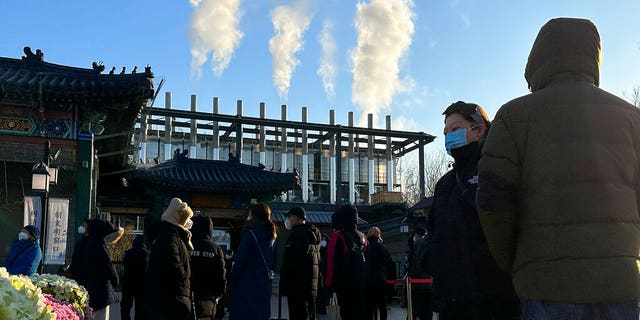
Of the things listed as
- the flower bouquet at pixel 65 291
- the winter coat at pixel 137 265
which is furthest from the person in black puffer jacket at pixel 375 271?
the flower bouquet at pixel 65 291

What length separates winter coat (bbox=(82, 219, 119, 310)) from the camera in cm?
676

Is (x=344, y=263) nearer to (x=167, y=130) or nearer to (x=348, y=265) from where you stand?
(x=348, y=265)

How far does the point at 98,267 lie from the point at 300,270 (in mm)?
2305

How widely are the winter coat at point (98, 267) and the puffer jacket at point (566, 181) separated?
5404 millimetres

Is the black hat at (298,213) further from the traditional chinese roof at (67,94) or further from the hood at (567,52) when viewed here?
the traditional chinese roof at (67,94)

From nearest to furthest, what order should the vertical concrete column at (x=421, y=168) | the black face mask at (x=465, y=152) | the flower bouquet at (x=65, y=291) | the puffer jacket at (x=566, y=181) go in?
1. the puffer jacket at (x=566, y=181)
2. the black face mask at (x=465, y=152)
3. the flower bouquet at (x=65, y=291)
4. the vertical concrete column at (x=421, y=168)

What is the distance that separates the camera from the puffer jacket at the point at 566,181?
2.25 meters

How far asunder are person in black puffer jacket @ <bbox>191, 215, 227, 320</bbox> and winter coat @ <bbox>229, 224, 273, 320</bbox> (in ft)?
0.56

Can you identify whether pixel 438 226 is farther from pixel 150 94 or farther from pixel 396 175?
pixel 396 175

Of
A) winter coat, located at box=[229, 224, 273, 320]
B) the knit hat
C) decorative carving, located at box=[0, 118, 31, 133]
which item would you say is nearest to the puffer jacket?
the knit hat

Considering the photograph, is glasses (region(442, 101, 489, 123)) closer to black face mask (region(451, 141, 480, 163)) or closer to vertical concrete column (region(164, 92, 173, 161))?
black face mask (region(451, 141, 480, 163))

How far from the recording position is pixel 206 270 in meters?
6.15

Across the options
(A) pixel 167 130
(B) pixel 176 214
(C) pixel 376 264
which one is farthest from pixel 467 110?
(A) pixel 167 130

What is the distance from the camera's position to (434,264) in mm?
3447
